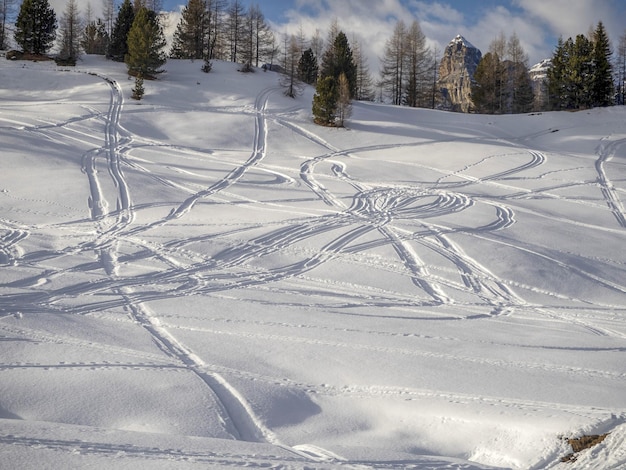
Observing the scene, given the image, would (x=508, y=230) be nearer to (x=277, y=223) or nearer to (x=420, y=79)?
(x=277, y=223)

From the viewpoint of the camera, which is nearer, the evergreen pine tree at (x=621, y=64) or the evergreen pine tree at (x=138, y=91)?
the evergreen pine tree at (x=138, y=91)

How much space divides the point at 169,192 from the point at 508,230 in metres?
12.0

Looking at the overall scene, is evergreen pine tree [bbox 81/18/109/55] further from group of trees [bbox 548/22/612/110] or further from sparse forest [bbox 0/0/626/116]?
group of trees [bbox 548/22/612/110]

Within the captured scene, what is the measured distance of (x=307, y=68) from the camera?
45250mm

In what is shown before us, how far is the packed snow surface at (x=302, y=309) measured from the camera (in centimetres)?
491

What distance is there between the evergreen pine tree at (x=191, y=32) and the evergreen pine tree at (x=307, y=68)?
12282 millimetres

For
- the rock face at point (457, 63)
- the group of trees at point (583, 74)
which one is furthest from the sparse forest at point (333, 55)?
the rock face at point (457, 63)

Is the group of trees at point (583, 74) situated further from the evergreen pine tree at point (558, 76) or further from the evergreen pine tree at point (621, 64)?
the evergreen pine tree at point (621, 64)

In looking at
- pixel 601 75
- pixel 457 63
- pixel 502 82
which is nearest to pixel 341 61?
pixel 502 82

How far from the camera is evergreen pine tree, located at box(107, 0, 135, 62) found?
4144cm

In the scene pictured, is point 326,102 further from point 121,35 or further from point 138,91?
point 121,35

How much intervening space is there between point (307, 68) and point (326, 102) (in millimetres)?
17288

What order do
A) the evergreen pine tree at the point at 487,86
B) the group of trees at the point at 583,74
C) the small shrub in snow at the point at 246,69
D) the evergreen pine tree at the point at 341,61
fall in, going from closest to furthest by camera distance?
1. the group of trees at the point at 583,74
2. the evergreen pine tree at the point at 341,61
3. the small shrub in snow at the point at 246,69
4. the evergreen pine tree at the point at 487,86

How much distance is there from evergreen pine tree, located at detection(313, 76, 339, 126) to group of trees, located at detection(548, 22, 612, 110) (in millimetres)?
22462
